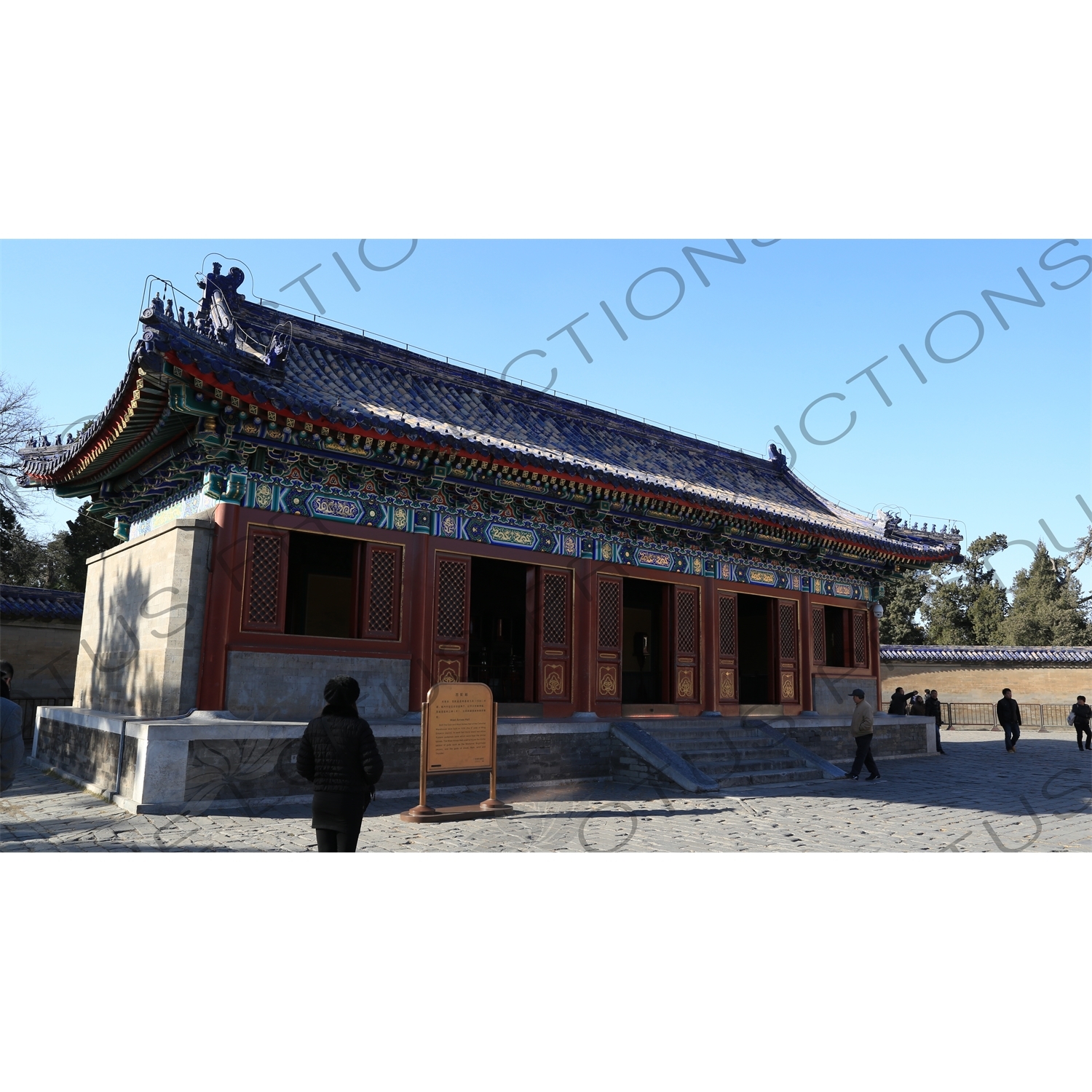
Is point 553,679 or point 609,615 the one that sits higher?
point 609,615

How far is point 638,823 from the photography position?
828cm

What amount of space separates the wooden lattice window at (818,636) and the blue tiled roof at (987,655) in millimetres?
12911

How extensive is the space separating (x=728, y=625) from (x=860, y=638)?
13.6 feet

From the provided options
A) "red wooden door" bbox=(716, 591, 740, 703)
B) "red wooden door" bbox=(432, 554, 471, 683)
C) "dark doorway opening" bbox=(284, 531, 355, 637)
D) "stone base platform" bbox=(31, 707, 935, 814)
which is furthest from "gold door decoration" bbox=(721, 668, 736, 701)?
"dark doorway opening" bbox=(284, 531, 355, 637)

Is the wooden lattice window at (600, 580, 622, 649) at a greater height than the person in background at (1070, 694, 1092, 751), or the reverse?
the wooden lattice window at (600, 580, 622, 649)

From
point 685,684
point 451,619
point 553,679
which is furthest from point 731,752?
point 451,619

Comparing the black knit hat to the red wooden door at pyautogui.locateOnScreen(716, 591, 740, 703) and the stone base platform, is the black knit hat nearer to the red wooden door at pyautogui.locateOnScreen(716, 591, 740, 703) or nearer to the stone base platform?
the stone base platform

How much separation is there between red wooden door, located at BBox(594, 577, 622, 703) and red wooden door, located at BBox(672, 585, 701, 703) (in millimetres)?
1165

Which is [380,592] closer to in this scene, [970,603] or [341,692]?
[341,692]

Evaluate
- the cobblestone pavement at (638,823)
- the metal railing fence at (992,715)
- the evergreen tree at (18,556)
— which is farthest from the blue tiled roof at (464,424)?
the metal railing fence at (992,715)

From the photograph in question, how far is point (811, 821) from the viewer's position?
8648 mm

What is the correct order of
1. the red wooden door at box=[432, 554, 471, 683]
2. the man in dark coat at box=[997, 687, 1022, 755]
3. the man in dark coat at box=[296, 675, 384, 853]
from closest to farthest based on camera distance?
the man in dark coat at box=[296, 675, 384, 853] < the red wooden door at box=[432, 554, 471, 683] < the man in dark coat at box=[997, 687, 1022, 755]

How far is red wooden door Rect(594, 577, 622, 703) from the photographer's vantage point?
1228 cm

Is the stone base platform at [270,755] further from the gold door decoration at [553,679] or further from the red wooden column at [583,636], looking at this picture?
the gold door decoration at [553,679]
